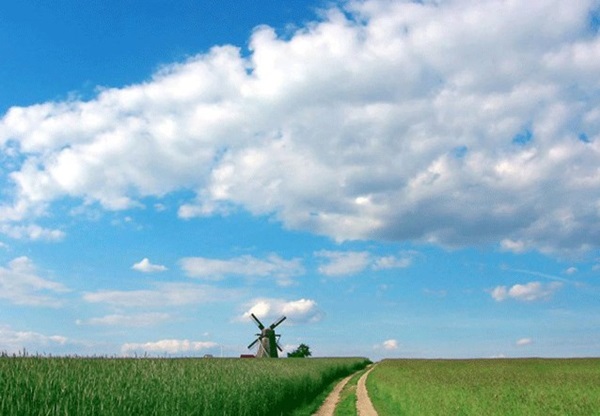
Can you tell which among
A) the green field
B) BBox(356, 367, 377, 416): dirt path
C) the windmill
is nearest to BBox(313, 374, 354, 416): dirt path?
BBox(356, 367, 377, 416): dirt path

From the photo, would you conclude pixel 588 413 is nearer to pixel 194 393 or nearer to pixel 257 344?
pixel 194 393

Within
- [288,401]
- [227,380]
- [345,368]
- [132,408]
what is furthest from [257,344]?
[132,408]

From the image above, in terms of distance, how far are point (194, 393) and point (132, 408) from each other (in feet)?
12.8

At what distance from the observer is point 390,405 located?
31.3 metres

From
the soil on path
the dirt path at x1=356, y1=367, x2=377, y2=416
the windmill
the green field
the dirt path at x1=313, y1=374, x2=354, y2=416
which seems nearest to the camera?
the green field

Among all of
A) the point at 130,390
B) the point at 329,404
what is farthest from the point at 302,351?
the point at 130,390

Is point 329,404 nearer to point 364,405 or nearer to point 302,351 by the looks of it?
point 364,405

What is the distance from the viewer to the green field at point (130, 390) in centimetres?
1237

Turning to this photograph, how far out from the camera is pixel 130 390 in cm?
1530

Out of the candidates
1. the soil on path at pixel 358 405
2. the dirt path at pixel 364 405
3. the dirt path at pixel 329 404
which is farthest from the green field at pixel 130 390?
the dirt path at pixel 364 405

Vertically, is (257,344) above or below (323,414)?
above

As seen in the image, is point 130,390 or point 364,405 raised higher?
point 130,390

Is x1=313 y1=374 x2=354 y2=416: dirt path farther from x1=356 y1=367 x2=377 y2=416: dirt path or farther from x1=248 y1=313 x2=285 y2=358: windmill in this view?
x1=248 y1=313 x2=285 y2=358: windmill

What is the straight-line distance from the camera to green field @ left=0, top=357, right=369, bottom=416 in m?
12.4
